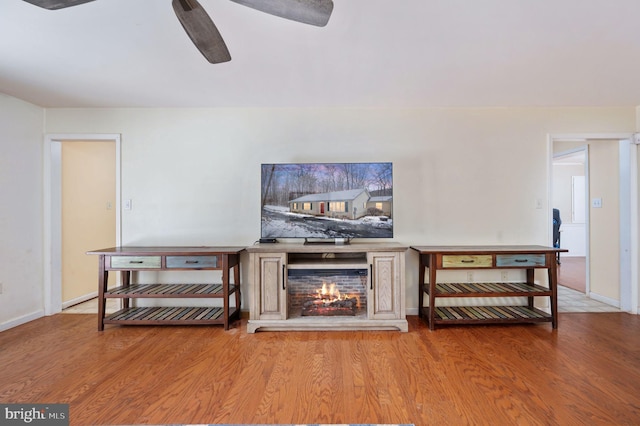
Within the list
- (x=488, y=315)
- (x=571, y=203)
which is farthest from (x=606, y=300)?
(x=571, y=203)

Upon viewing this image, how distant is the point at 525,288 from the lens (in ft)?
9.35

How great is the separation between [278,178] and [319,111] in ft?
2.96

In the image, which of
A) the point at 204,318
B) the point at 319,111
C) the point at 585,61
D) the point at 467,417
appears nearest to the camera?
the point at 467,417

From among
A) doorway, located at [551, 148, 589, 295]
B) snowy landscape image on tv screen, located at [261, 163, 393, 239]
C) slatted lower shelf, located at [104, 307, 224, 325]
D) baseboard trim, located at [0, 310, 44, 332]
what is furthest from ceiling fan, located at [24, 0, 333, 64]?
doorway, located at [551, 148, 589, 295]

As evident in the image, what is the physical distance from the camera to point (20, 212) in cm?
293

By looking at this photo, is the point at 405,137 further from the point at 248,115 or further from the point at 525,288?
the point at 525,288

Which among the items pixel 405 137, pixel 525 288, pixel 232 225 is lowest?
pixel 525 288

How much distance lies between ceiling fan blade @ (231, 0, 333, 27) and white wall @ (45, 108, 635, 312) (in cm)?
184

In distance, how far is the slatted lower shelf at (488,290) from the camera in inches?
108

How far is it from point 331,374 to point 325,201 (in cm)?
157

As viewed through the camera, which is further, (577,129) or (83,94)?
(577,129)

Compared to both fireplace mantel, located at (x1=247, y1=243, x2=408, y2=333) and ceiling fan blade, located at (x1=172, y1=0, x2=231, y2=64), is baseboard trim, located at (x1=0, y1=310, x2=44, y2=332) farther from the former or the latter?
ceiling fan blade, located at (x1=172, y1=0, x2=231, y2=64)

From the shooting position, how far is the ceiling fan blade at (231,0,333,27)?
1.24 m

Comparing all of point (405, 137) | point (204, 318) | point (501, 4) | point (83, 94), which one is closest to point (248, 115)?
point (83, 94)
